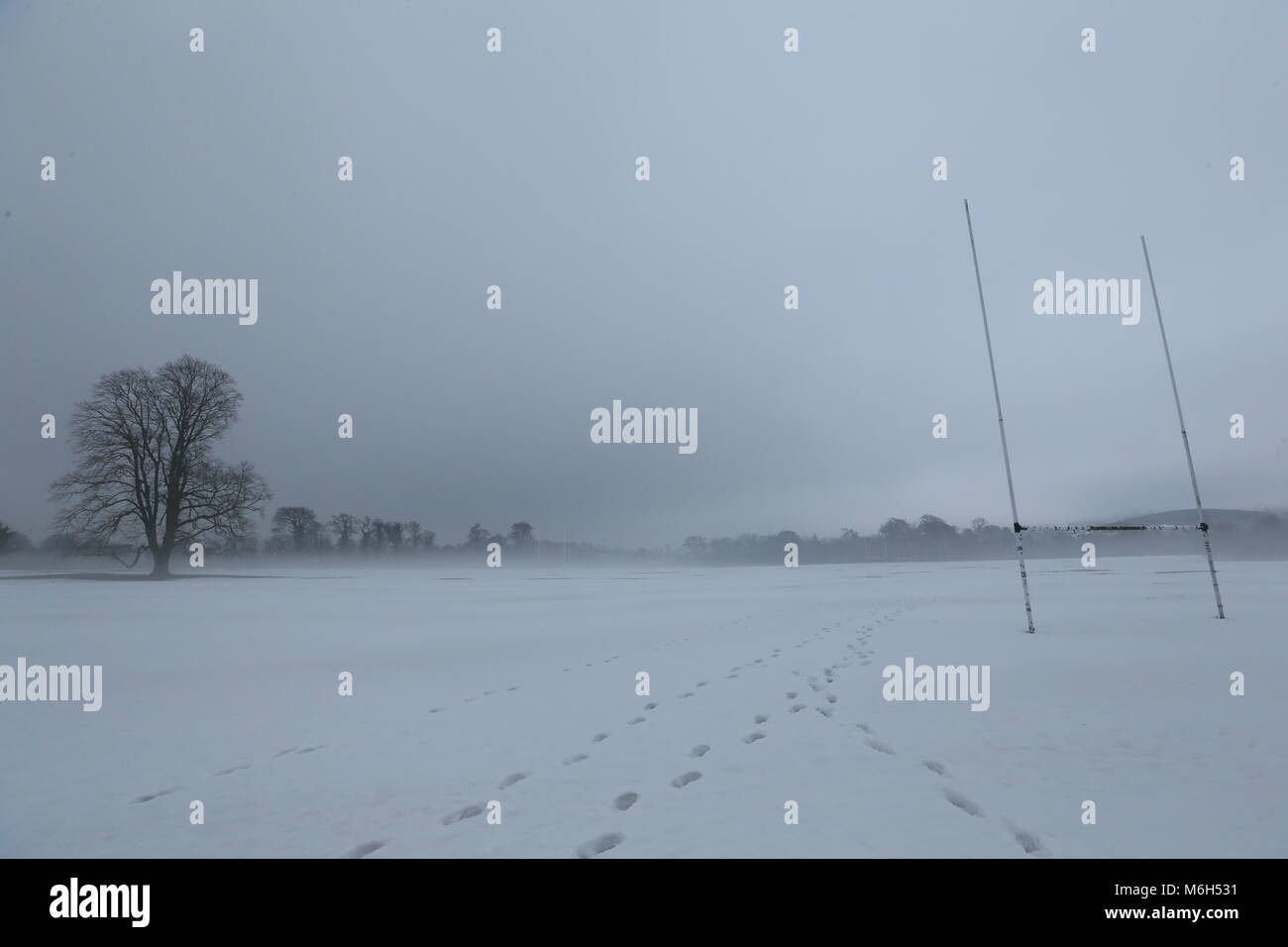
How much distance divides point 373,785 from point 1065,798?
557 centimetres

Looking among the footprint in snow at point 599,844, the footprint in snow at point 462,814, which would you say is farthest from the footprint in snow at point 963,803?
the footprint in snow at point 462,814

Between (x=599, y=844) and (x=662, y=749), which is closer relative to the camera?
(x=599, y=844)

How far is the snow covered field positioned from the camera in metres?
4.07

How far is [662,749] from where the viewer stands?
5.88m

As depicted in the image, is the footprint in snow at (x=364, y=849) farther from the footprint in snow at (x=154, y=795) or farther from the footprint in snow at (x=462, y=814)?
the footprint in snow at (x=154, y=795)

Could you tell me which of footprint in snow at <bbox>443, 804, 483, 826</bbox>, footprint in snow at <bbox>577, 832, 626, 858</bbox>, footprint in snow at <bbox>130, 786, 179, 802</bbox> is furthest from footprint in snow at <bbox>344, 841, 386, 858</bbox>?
footprint in snow at <bbox>130, 786, 179, 802</bbox>

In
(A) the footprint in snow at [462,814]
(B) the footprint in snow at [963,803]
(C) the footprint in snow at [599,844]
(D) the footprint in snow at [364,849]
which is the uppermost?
(D) the footprint in snow at [364,849]

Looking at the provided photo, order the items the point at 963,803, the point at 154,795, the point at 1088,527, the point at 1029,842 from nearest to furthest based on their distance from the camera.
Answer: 1. the point at 1029,842
2. the point at 963,803
3. the point at 154,795
4. the point at 1088,527

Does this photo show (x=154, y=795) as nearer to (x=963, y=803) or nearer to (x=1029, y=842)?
(x=963, y=803)

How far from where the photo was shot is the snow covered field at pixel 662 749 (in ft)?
13.4

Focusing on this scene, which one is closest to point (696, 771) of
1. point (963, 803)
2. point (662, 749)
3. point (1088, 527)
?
point (662, 749)

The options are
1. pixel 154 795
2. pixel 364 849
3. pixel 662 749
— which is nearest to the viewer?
pixel 364 849
